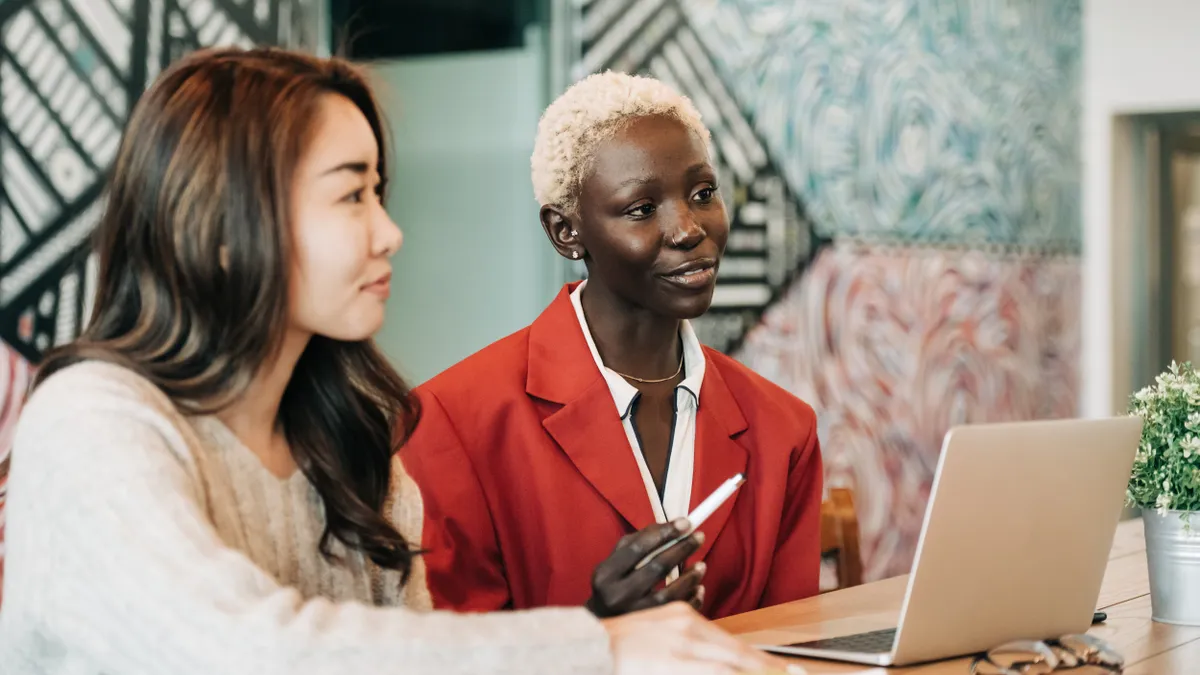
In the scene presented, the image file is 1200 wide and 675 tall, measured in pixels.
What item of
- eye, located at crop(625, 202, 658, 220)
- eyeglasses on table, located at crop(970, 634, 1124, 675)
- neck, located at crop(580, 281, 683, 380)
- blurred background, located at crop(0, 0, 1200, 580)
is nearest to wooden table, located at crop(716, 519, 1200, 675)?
eyeglasses on table, located at crop(970, 634, 1124, 675)

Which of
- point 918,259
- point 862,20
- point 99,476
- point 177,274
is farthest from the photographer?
point 918,259

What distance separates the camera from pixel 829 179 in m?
4.52

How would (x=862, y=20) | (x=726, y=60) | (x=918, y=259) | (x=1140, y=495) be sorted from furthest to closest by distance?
(x=918, y=259) < (x=862, y=20) < (x=726, y=60) < (x=1140, y=495)

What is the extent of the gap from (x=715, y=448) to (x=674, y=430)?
69 mm

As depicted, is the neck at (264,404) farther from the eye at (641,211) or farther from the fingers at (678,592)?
the eye at (641,211)

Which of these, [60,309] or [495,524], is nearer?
[495,524]

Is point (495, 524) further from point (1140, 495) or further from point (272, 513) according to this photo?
point (1140, 495)

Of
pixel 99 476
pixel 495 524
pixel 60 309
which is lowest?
pixel 495 524

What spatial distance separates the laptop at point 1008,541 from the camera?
1422 millimetres

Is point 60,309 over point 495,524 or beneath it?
over

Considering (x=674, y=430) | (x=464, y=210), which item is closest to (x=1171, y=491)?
(x=674, y=430)

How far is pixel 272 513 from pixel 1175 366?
1.28 meters

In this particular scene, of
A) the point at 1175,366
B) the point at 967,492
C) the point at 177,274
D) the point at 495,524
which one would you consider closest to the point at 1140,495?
the point at 1175,366

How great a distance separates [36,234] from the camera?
2.29 metres
